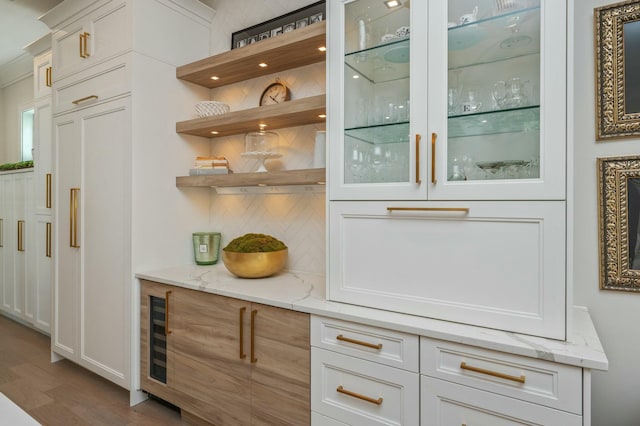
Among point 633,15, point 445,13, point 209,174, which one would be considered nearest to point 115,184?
point 209,174

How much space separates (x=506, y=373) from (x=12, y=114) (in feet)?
20.6

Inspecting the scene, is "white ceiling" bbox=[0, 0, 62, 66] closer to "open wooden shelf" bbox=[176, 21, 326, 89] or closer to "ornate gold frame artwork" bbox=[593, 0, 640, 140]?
"open wooden shelf" bbox=[176, 21, 326, 89]

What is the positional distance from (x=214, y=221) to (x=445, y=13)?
83.0 inches

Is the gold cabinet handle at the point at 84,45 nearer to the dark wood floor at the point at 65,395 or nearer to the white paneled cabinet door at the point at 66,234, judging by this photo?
the white paneled cabinet door at the point at 66,234

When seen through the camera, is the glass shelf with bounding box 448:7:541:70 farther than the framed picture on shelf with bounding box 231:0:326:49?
No

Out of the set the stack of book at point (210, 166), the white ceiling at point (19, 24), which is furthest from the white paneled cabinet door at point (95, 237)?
the white ceiling at point (19, 24)

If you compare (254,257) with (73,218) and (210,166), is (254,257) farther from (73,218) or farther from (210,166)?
(73,218)

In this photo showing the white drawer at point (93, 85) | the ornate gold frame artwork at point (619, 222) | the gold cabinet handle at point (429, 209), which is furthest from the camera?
the white drawer at point (93, 85)

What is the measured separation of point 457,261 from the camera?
1391 mm

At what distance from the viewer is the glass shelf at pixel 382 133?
60.9 inches

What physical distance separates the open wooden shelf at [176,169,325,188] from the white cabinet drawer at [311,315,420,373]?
75 centimetres

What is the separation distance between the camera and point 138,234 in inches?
90.8

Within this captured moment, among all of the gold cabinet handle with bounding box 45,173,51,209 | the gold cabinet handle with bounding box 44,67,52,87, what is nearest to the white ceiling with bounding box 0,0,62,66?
the gold cabinet handle with bounding box 44,67,52,87

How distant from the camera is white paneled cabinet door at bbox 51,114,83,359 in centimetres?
262
